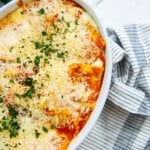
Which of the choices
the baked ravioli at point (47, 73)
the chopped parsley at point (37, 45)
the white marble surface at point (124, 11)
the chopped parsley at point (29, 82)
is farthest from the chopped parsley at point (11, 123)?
the white marble surface at point (124, 11)

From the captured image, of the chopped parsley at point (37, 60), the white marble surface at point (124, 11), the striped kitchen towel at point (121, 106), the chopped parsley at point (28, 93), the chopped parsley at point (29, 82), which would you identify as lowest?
the striped kitchen towel at point (121, 106)

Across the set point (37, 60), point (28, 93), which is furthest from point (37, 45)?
point (28, 93)

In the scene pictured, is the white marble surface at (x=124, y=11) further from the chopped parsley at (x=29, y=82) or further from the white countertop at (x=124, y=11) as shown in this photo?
the chopped parsley at (x=29, y=82)

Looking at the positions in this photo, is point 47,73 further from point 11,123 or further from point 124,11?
point 124,11

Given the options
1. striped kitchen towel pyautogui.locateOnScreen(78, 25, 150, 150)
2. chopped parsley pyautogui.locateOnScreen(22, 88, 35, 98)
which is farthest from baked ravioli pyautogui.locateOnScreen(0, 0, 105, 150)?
striped kitchen towel pyautogui.locateOnScreen(78, 25, 150, 150)

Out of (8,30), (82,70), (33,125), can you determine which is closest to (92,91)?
(82,70)

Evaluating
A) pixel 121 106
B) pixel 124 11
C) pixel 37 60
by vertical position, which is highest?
pixel 37 60
